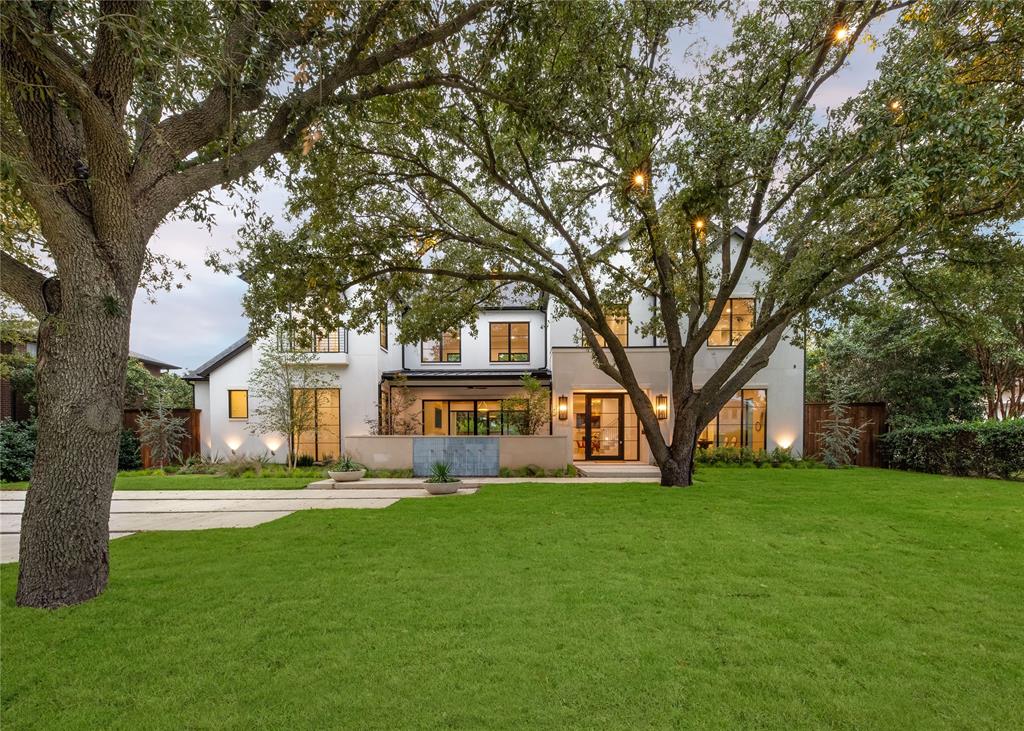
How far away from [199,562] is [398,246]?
6.59 m

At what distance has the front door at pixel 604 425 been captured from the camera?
16.1 m

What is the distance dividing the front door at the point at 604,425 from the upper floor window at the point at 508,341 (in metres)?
3.47

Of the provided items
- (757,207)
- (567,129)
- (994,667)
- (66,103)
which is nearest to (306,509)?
(66,103)

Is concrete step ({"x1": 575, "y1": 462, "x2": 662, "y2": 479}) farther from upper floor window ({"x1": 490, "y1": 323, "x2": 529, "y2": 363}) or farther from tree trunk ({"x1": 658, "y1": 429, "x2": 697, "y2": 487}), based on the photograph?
upper floor window ({"x1": 490, "y1": 323, "x2": 529, "y2": 363})

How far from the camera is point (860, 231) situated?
820cm

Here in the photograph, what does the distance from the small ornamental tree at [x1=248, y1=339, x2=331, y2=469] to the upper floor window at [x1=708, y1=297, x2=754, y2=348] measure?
13444 mm

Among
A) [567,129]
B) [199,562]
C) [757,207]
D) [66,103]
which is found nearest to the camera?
[66,103]

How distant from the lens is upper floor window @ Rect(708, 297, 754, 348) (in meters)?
15.6

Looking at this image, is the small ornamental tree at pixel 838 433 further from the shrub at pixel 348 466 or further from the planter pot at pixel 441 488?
the shrub at pixel 348 466

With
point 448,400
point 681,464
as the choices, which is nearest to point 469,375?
point 448,400

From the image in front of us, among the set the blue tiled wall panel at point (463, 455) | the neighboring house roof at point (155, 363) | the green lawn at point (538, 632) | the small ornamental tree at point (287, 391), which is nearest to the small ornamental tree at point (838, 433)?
the green lawn at point (538, 632)

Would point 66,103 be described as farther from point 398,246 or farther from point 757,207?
point 757,207

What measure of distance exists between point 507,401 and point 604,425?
12.3ft

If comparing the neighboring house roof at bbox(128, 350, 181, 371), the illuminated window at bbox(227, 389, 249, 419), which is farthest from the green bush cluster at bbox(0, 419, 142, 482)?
the neighboring house roof at bbox(128, 350, 181, 371)
